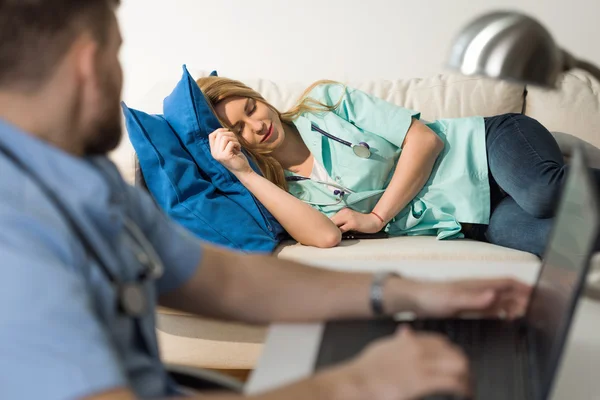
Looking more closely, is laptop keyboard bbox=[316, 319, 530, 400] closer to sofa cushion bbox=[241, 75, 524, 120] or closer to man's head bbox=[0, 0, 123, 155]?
man's head bbox=[0, 0, 123, 155]

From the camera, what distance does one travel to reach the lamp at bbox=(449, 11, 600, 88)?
2.80ft

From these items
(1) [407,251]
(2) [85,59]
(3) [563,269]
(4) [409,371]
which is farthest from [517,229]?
(2) [85,59]

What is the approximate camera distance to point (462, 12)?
2.84 meters

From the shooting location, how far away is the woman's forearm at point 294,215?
83.5 inches

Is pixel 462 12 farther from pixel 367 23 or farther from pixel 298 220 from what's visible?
pixel 298 220

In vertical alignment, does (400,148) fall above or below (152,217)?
below

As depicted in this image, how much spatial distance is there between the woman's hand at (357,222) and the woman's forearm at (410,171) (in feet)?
0.10

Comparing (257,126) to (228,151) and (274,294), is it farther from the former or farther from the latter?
(274,294)

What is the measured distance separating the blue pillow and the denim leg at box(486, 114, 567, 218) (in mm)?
689

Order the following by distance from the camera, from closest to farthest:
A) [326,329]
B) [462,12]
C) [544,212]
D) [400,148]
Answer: [326,329]
[544,212]
[400,148]
[462,12]

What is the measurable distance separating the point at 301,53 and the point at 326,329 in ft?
6.77


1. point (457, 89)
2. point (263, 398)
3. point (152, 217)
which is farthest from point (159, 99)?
point (263, 398)

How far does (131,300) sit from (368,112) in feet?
5.30

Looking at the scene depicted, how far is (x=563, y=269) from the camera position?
0.86 meters
